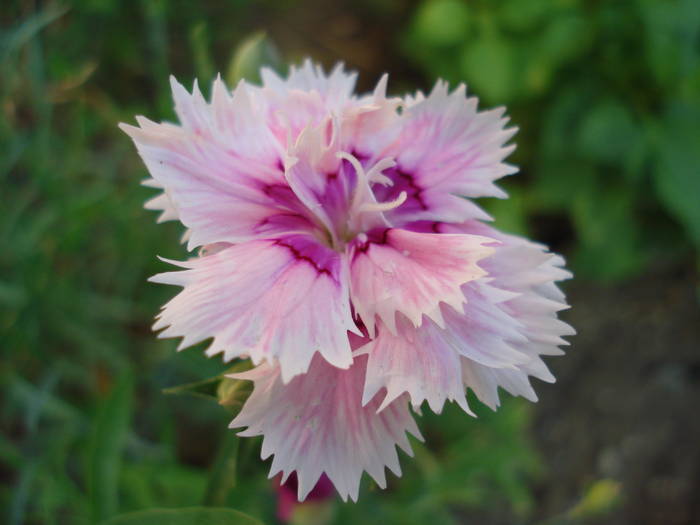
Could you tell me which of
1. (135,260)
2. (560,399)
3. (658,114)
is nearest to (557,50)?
(658,114)

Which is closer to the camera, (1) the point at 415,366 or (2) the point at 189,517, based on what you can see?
(1) the point at 415,366

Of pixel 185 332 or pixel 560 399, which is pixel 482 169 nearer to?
pixel 185 332

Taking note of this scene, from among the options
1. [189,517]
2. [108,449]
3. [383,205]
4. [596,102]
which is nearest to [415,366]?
[383,205]

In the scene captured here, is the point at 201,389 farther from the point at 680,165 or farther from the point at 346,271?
the point at 680,165

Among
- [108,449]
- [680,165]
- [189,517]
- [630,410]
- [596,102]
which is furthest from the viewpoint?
[596,102]

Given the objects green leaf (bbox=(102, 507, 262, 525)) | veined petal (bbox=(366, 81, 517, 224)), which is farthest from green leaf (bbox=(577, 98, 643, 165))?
green leaf (bbox=(102, 507, 262, 525))

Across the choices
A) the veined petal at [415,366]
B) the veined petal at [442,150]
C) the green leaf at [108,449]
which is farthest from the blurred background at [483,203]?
the veined petal at [442,150]

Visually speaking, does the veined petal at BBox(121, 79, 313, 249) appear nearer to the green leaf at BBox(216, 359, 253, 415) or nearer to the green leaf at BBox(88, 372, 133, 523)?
the green leaf at BBox(216, 359, 253, 415)
